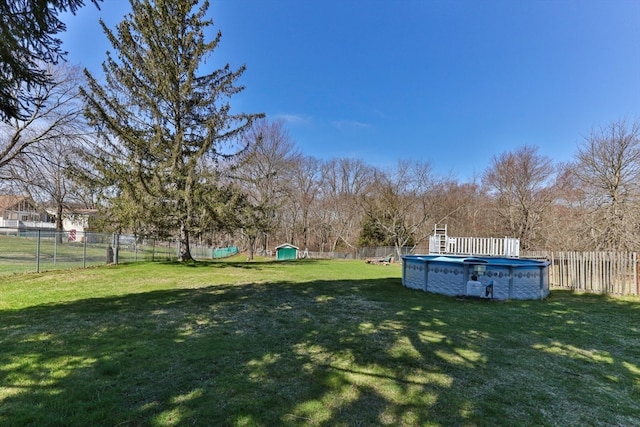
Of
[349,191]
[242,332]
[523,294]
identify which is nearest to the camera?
[242,332]

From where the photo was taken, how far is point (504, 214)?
28.6m

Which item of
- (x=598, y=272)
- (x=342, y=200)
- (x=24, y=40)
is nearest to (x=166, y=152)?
(x=24, y=40)

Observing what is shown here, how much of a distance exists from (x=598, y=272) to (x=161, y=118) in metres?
18.7

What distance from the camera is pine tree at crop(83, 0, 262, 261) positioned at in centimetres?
1559

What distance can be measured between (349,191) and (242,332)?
1707 inches

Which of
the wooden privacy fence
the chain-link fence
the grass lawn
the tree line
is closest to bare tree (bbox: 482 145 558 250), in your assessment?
the tree line

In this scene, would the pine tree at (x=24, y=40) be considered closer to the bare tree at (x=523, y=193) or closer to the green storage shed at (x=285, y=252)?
the bare tree at (x=523, y=193)

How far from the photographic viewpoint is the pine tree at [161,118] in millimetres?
15594

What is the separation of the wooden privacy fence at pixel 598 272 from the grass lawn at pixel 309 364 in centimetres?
294

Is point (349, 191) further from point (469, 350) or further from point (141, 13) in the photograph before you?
point (469, 350)

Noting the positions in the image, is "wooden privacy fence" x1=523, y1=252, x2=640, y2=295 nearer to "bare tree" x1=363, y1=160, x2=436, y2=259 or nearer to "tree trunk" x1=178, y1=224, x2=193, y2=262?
"tree trunk" x1=178, y1=224, x2=193, y2=262

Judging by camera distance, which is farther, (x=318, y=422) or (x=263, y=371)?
(x=263, y=371)

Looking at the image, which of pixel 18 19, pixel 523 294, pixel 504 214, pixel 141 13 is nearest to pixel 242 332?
pixel 18 19

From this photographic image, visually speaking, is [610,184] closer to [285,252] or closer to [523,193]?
[523,193]
